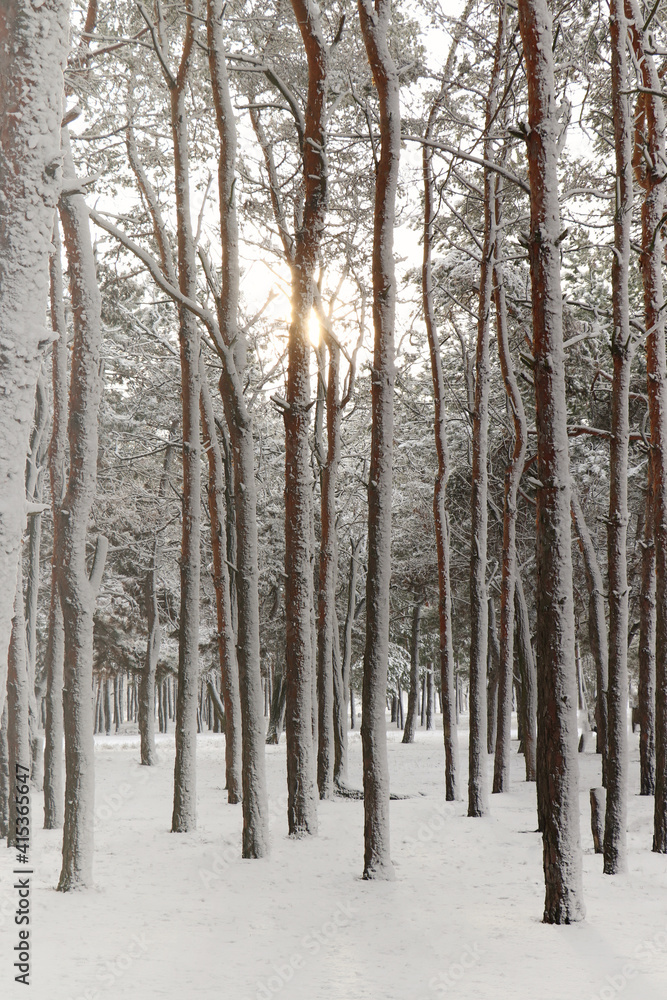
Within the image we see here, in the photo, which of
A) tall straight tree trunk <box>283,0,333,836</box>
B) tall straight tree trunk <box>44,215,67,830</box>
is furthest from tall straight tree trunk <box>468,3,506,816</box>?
tall straight tree trunk <box>44,215,67,830</box>

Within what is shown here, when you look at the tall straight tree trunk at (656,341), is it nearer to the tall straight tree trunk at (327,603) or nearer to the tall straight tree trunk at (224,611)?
the tall straight tree trunk at (327,603)

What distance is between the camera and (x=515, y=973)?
218 inches

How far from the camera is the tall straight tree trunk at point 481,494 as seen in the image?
13.9 metres

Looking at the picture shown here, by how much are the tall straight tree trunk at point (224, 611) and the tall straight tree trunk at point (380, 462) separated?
5.47 meters

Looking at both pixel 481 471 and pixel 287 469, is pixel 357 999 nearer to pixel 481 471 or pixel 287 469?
pixel 287 469

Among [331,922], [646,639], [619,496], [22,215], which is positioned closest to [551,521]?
[619,496]

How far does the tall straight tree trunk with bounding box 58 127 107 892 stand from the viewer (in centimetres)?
809

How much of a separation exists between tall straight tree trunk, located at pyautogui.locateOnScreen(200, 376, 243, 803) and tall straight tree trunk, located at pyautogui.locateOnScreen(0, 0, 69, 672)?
11051 millimetres

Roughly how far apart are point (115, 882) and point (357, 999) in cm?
436

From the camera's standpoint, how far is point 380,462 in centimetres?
934

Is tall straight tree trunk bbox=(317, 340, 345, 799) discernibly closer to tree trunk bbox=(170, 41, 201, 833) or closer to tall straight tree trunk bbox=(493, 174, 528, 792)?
tall straight tree trunk bbox=(493, 174, 528, 792)

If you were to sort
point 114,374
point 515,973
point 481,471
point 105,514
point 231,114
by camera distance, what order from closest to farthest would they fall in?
point 515,973 < point 231,114 < point 481,471 < point 114,374 < point 105,514

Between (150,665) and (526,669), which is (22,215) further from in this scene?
(150,665)

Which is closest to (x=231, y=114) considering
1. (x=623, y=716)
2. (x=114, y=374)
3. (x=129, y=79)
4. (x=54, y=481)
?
(x=129, y=79)
